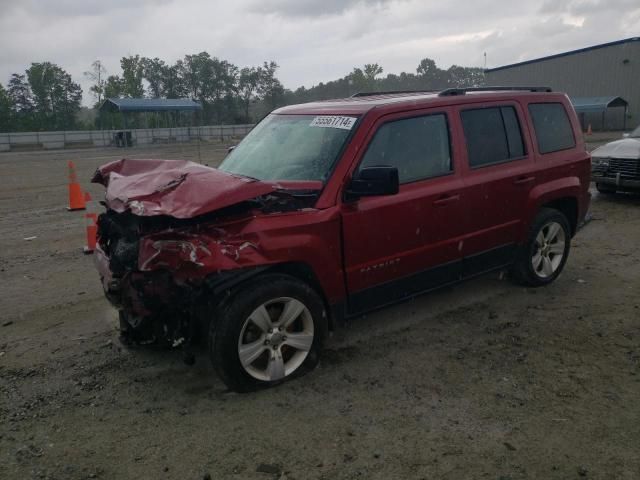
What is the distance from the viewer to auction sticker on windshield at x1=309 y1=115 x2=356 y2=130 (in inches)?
163

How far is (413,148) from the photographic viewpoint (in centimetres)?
434

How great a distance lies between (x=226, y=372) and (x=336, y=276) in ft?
3.31

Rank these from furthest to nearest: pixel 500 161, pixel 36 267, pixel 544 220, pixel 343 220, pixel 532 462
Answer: pixel 36 267
pixel 544 220
pixel 500 161
pixel 343 220
pixel 532 462

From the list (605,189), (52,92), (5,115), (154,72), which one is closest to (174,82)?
(154,72)

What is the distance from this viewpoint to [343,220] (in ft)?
12.7

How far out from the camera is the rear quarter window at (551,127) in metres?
5.31

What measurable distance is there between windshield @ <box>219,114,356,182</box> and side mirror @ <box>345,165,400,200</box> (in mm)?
280

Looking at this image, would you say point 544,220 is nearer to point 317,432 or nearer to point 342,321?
point 342,321

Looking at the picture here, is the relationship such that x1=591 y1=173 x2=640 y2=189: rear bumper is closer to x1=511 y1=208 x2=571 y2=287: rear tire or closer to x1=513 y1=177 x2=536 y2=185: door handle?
x1=511 y1=208 x2=571 y2=287: rear tire

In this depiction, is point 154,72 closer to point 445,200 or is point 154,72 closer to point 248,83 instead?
point 248,83

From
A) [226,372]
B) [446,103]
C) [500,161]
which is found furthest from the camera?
[500,161]

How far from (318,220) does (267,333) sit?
830mm

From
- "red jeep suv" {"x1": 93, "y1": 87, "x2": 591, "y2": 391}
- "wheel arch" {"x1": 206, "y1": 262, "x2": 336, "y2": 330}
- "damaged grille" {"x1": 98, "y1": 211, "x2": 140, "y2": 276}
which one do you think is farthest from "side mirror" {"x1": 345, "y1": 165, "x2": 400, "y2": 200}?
"damaged grille" {"x1": 98, "y1": 211, "x2": 140, "y2": 276}

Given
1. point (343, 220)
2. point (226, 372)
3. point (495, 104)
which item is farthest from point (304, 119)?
point (226, 372)
